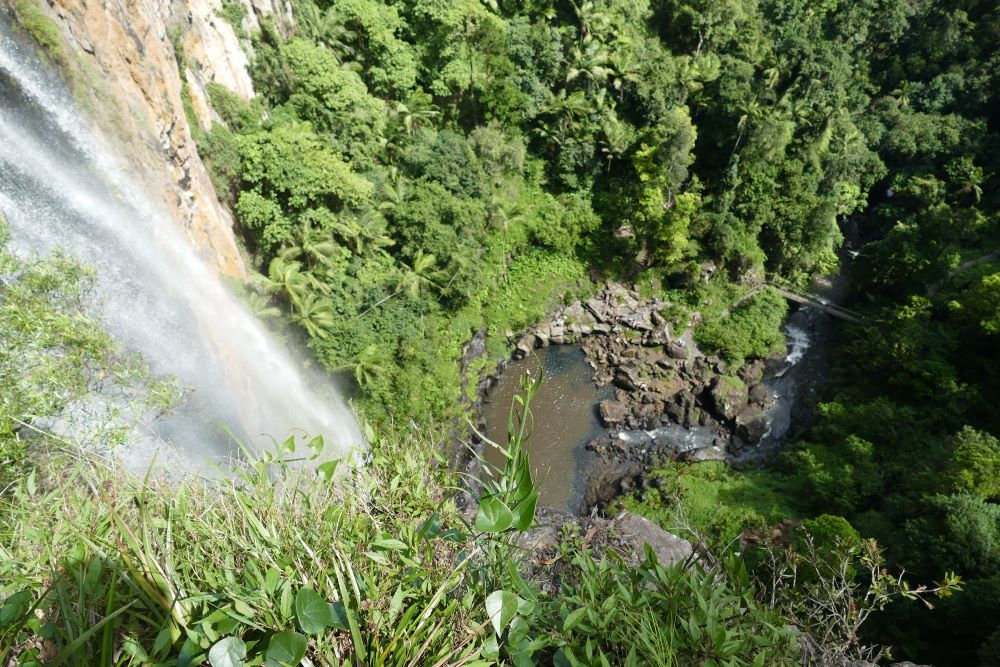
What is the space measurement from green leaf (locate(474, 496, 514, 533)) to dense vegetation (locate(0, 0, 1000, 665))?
20 millimetres

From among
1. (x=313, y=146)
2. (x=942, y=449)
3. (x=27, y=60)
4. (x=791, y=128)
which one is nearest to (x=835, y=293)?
(x=791, y=128)

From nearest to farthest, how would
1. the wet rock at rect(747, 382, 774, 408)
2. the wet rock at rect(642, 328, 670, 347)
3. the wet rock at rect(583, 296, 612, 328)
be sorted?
1. the wet rock at rect(747, 382, 774, 408)
2. the wet rock at rect(642, 328, 670, 347)
3. the wet rock at rect(583, 296, 612, 328)

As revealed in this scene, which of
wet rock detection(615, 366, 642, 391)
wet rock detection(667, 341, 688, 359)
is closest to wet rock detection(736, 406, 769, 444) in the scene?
wet rock detection(667, 341, 688, 359)

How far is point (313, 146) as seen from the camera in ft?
46.9

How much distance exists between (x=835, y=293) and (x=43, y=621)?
26780 mm

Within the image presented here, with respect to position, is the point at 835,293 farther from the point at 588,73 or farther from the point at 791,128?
the point at 588,73

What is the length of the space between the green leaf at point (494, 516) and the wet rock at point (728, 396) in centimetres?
1745

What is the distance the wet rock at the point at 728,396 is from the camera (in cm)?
1719

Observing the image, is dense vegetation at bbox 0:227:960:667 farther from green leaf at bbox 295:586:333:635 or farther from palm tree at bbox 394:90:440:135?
palm tree at bbox 394:90:440:135

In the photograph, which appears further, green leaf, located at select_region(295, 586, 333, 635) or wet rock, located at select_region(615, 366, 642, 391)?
wet rock, located at select_region(615, 366, 642, 391)

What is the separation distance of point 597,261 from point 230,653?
66.8ft

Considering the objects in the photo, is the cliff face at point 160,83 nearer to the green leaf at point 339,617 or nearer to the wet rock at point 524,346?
the wet rock at point 524,346

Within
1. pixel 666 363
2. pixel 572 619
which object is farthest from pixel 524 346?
pixel 572 619

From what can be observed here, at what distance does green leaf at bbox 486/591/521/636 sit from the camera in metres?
1.80
